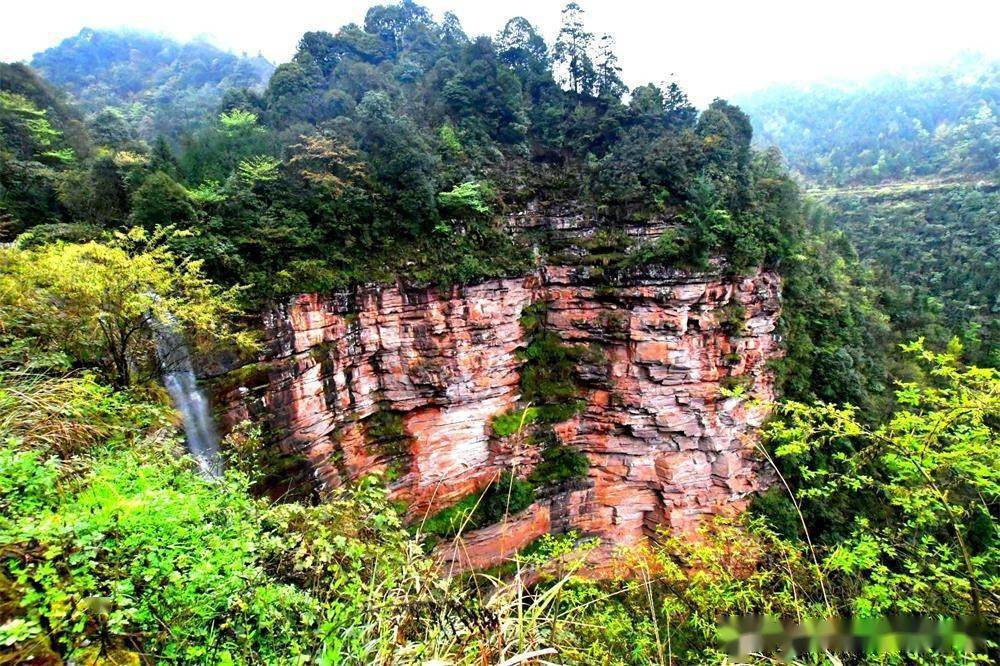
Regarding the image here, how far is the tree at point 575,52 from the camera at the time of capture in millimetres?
17578

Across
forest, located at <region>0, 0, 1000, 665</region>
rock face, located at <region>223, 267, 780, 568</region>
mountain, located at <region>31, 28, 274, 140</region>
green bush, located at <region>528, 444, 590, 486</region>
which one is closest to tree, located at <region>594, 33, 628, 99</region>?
forest, located at <region>0, 0, 1000, 665</region>

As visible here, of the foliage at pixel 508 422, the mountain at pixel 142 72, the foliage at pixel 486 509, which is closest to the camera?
the foliage at pixel 486 509

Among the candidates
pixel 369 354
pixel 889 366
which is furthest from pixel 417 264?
pixel 889 366

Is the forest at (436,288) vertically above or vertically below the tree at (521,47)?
below

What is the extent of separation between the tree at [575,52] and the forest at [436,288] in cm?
10

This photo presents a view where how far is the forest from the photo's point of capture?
2.68 metres

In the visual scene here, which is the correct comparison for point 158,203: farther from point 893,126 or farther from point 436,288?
point 893,126

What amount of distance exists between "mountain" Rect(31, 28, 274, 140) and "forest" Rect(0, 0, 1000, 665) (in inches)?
31.2

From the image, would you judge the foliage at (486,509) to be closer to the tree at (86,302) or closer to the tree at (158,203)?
the tree at (86,302)

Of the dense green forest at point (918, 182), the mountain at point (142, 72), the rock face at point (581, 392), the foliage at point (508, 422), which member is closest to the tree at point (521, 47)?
the rock face at point (581, 392)

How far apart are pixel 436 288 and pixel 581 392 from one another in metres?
6.28

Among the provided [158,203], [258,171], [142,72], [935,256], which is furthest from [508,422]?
[142,72]

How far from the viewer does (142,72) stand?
34.7 metres

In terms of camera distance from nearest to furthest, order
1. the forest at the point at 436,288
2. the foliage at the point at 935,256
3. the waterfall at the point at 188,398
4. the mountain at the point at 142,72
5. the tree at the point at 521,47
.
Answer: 1. the forest at the point at 436,288
2. the waterfall at the point at 188,398
3. the tree at the point at 521,47
4. the foliage at the point at 935,256
5. the mountain at the point at 142,72
